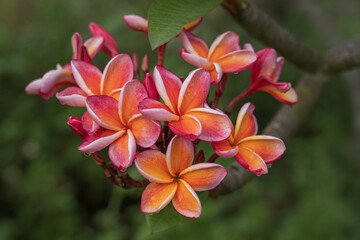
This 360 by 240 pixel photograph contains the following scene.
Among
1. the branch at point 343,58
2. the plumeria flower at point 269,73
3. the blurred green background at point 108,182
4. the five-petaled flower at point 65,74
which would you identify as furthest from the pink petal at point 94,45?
the blurred green background at point 108,182

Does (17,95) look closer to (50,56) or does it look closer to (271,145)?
(50,56)

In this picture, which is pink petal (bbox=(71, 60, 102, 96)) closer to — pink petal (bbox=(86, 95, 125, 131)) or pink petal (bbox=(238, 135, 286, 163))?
pink petal (bbox=(86, 95, 125, 131))

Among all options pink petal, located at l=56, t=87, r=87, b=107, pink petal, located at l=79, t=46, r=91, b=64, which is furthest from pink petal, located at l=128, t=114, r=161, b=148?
pink petal, located at l=79, t=46, r=91, b=64

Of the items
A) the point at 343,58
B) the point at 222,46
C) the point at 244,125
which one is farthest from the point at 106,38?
the point at 343,58

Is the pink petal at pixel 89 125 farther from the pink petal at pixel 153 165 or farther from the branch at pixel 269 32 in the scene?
the branch at pixel 269 32

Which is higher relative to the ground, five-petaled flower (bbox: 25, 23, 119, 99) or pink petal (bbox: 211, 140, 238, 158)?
five-petaled flower (bbox: 25, 23, 119, 99)

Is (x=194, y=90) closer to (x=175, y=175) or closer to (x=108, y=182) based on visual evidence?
(x=175, y=175)
